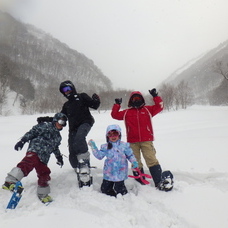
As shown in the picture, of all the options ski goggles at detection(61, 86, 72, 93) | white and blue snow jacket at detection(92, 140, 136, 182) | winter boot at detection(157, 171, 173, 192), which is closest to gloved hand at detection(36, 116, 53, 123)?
ski goggles at detection(61, 86, 72, 93)

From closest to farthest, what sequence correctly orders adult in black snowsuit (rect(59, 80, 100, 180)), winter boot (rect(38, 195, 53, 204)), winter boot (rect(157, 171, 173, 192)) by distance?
winter boot (rect(38, 195, 53, 204)), winter boot (rect(157, 171, 173, 192)), adult in black snowsuit (rect(59, 80, 100, 180))

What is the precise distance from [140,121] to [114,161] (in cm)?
96

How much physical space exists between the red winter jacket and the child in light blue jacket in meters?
0.45

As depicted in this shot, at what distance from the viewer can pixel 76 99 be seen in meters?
3.62

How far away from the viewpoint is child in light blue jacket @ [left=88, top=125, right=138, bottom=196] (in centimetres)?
305

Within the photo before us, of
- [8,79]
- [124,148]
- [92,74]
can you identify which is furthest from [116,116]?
[92,74]

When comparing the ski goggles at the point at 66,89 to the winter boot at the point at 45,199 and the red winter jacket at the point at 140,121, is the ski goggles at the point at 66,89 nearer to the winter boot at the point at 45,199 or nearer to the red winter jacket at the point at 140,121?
the red winter jacket at the point at 140,121

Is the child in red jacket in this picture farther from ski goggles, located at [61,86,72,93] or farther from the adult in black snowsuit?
ski goggles, located at [61,86,72,93]

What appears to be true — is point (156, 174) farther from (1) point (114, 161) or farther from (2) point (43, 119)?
(2) point (43, 119)

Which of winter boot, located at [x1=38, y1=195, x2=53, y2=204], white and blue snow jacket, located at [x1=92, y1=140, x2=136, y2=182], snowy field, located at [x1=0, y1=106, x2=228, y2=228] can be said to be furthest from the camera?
white and blue snow jacket, located at [x1=92, y1=140, x2=136, y2=182]

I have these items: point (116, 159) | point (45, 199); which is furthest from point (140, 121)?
point (45, 199)

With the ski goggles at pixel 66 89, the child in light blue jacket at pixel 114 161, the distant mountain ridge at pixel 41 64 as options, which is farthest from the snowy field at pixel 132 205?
the distant mountain ridge at pixel 41 64

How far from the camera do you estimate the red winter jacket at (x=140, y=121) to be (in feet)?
11.8

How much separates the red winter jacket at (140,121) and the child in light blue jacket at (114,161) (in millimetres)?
446
